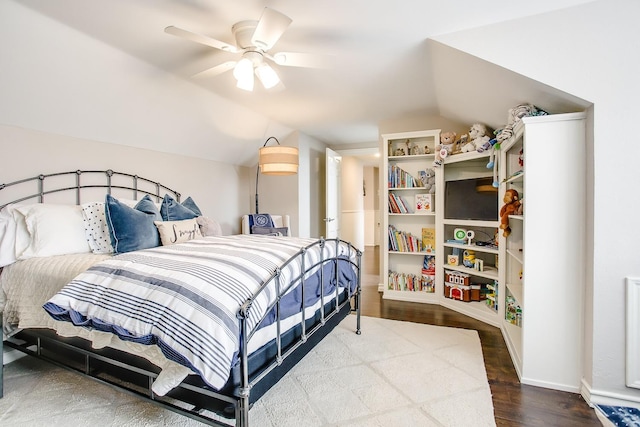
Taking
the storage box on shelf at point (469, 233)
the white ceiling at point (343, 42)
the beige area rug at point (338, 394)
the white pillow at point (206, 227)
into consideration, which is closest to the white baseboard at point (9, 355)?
the beige area rug at point (338, 394)

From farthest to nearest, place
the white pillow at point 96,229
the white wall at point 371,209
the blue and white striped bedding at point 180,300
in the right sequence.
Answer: the white wall at point 371,209, the white pillow at point 96,229, the blue and white striped bedding at point 180,300

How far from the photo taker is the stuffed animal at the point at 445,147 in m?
3.65

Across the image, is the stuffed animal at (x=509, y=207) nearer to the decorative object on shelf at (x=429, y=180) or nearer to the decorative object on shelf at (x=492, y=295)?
the decorative object on shelf at (x=492, y=295)

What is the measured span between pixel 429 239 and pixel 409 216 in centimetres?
39

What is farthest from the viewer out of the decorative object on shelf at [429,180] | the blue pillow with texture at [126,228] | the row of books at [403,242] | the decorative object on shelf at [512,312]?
the row of books at [403,242]

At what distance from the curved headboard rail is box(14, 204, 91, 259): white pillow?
10.1 inches

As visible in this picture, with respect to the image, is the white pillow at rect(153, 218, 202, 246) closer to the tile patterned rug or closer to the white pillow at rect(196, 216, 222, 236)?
the white pillow at rect(196, 216, 222, 236)

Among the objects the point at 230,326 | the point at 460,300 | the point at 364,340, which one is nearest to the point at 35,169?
the point at 230,326

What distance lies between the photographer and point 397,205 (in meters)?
4.09

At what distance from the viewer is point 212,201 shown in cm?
430

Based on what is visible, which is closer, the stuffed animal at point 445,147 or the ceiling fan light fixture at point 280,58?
the ceiling fan light fixture at point 280,58

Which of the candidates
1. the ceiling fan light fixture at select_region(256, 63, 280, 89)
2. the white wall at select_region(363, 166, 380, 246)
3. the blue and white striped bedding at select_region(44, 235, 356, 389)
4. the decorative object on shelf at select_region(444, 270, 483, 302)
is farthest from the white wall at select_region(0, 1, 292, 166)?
the white wall at select_region(363, 166, 380, 246)

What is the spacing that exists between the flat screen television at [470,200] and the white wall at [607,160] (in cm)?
144

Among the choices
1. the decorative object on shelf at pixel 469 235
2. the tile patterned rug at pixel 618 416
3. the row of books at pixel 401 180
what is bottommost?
the tile patterned rug at pixel 618 416
